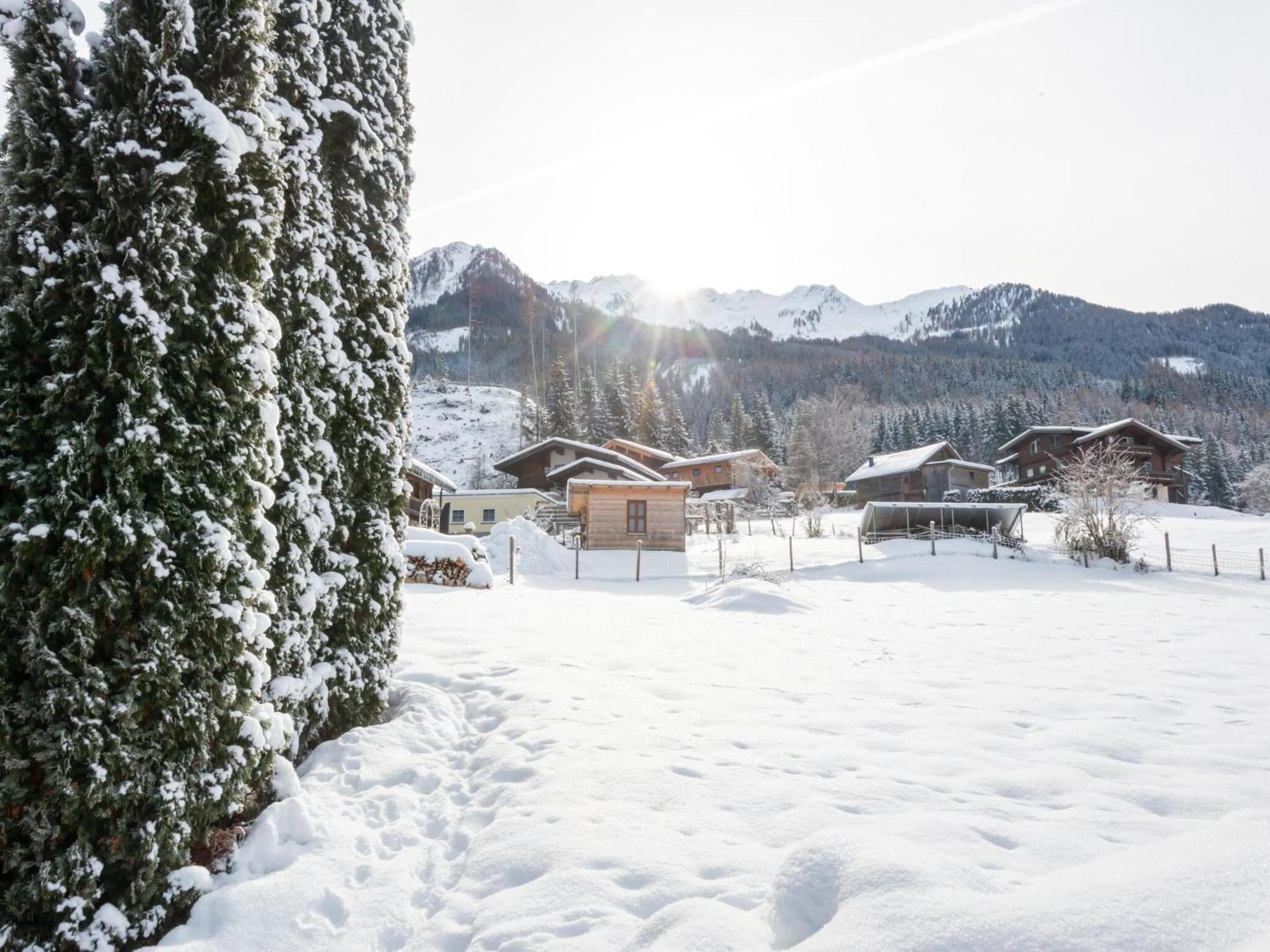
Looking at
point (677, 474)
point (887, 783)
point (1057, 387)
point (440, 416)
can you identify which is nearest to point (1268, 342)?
point (1057, 387)

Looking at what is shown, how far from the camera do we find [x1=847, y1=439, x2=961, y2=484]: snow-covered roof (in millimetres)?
47188

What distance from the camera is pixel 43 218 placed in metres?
2.92

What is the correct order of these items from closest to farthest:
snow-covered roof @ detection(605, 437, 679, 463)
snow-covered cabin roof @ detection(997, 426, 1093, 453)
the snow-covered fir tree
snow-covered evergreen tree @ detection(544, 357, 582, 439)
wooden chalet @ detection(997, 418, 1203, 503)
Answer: the snow-covered fir tree < wooden chalet @ detection(997, 418, 1203, 503) < snow-covered roof @ detection(605, 437, 679, 463) < snow-covered cabin roof @ detection(997, 426, 1093, 453) < snow-covered evergreen tree @ detection(544, 357, 582, 439)

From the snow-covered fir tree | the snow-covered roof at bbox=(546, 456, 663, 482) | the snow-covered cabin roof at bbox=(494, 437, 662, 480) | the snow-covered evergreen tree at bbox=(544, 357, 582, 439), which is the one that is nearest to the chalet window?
the snow-covered roof at bbox=(546, 456, 663, 482)

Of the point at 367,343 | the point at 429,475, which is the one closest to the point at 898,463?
the point at 429,475

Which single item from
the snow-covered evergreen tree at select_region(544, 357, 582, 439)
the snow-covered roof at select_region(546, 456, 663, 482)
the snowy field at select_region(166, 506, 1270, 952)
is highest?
the snow-covered evergreen tree at select_region(544, 357, 582, 439)

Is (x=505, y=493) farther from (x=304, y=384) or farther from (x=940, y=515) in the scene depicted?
(x=304, y=384)

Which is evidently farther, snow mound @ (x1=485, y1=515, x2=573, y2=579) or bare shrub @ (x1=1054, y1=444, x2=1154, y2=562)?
snow mound @ (x1=485, y1=515, x2=573, y2=579)

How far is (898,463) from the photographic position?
164 feet

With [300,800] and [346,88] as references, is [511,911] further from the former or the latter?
[346,88]

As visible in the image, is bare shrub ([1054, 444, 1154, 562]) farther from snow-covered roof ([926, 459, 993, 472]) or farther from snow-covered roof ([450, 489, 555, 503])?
snow-covered roof ([926, 459, 993, 472])

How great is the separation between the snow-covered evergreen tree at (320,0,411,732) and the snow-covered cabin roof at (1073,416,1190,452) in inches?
2159

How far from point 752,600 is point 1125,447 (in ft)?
150

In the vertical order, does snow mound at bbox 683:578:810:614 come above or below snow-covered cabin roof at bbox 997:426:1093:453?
below
